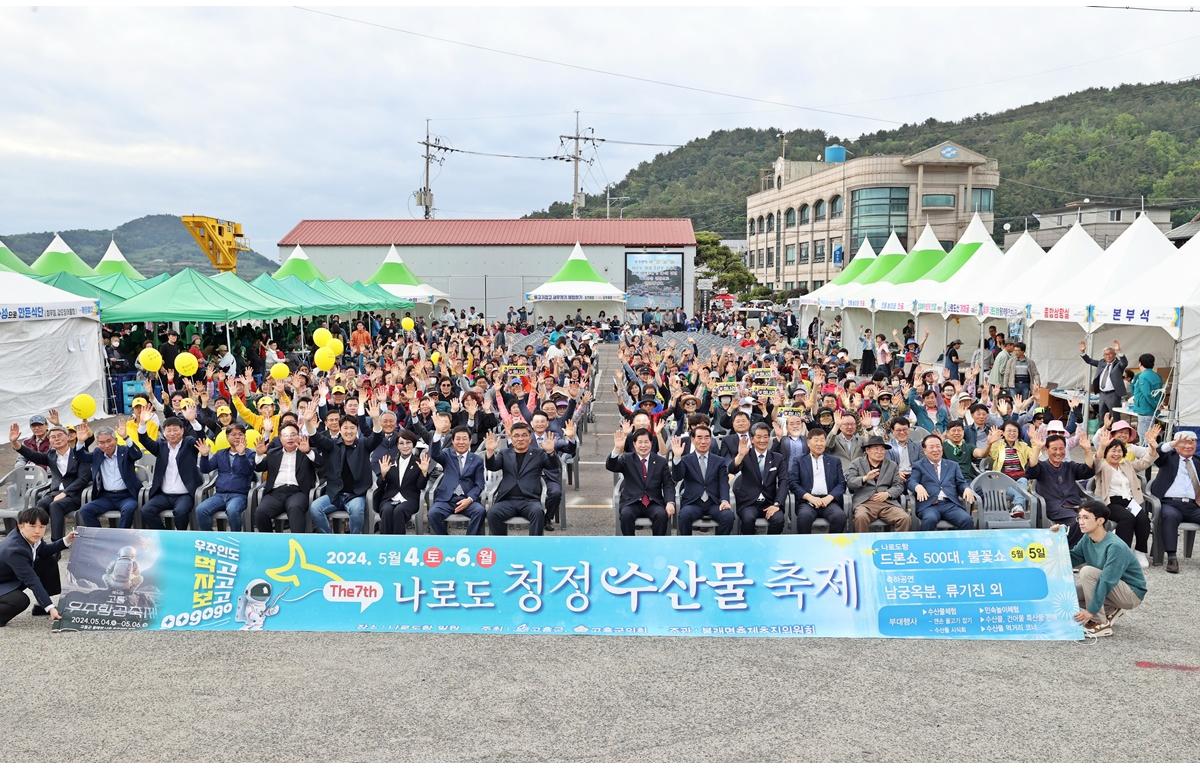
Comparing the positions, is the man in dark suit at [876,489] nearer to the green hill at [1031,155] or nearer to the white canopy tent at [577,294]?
the white canopy tent at [577,294]

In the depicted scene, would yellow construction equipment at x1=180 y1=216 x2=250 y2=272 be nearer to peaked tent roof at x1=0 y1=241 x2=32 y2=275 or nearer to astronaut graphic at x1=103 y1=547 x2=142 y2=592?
peaked tent roof at x1=0 y1=241 x2=32 y2=275

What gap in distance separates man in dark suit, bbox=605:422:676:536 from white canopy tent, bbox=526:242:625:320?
24945mm

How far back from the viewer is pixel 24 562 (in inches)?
247

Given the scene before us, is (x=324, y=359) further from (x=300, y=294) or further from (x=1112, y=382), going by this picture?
(x=1112, y=382)

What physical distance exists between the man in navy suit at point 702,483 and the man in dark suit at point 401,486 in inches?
92.2

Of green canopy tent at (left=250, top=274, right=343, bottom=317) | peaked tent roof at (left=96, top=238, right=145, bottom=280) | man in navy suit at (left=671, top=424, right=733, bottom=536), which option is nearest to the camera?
man in navy suit at (left=671, top=424, right=733, bottom=536)

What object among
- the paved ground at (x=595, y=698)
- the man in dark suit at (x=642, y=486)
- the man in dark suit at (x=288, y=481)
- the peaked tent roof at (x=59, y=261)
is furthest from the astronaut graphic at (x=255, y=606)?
the peaked tent roof at (x=59, y=261)

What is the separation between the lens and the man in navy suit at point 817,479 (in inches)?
308

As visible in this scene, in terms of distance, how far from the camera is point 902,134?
11631cm

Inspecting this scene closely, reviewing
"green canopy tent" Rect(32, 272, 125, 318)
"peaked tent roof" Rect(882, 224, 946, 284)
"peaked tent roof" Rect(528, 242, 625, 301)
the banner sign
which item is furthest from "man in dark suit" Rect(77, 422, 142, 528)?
the banner sign

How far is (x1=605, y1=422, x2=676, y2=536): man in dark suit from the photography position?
25.8ft

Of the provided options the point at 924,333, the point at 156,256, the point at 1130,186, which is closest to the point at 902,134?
the point at 1130,186

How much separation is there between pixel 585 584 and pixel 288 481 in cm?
350

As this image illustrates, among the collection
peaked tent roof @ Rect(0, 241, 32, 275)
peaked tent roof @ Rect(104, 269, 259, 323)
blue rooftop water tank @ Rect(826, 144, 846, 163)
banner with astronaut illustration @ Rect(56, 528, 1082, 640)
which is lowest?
banner with astronaut illustration @ Rect(56, 528, 1082, 640)
